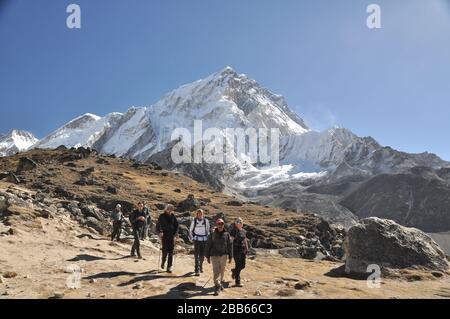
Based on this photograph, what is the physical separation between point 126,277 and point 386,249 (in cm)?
1143

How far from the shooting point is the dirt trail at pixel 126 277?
13.1m

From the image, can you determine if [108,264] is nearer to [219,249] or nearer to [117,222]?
[219,249]

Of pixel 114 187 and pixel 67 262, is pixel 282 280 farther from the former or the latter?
pixel 114 187

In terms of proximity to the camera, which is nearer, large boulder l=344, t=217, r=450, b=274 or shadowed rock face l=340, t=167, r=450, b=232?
large boulder l=344, t=217, r=450, b=274

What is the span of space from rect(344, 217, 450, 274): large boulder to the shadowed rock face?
5853 inches

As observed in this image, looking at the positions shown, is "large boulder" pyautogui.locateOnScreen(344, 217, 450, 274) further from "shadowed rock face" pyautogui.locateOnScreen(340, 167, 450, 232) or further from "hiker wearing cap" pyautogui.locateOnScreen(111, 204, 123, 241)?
"shadowed rock face" pyautogui.locateOnScreen(340, 167, 450, 232)

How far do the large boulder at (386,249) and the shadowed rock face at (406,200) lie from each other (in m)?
149

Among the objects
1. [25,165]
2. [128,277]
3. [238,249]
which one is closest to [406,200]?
[25,165]

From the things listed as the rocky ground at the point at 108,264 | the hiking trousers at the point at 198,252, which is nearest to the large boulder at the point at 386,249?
the rocky ground at the point at 108,264

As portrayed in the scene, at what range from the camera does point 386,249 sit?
67.8 ft

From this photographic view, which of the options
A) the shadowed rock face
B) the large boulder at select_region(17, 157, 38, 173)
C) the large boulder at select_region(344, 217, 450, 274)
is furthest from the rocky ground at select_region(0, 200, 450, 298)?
the shadowed rock face

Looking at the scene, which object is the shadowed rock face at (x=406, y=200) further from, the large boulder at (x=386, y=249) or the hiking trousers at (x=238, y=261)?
the hiking trousers at (x=238, y=261)

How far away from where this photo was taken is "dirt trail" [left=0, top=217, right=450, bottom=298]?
515 inches
